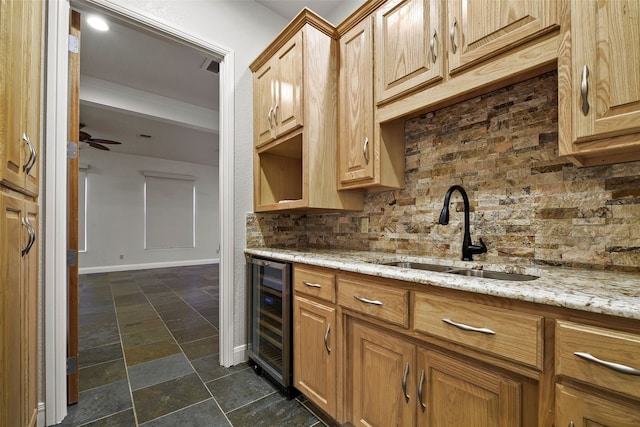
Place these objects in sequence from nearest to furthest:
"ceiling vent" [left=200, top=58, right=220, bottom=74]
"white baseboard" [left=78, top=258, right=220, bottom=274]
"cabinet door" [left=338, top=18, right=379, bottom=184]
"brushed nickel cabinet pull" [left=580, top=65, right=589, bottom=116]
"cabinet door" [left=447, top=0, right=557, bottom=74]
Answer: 1. "brushed nickel cabinet pull" [left=580, top=65, right=589, bottom=116]
2. "cabinet door" [left=447, top=0, right=557, bottom=74]
3. "cabinet door" [left=338, top=18, right=379, bottom=184]
4. "ceiling vent" [left=200, top=58, right=220, bottom=74]
5. "white baseboard" [left=78, top=258, right=220, bottom=274]

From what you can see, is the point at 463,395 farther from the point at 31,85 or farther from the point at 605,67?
the point at 31,85

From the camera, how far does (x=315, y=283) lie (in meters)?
1.53

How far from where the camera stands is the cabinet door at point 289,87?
6.08 ft

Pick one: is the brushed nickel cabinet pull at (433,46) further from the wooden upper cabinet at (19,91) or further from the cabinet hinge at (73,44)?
the cabinet hinge at (73,44)

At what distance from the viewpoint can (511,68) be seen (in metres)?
1.13

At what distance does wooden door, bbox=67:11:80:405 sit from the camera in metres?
1.69

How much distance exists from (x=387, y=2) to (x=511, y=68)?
831mm

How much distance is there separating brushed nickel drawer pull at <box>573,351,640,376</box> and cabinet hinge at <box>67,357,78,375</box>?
7.90 ft

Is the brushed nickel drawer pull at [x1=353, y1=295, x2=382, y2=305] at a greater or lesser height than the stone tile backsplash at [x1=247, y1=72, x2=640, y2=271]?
lesser

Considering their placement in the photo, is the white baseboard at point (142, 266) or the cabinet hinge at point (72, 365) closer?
the cabinet hinge at point (72, 365)

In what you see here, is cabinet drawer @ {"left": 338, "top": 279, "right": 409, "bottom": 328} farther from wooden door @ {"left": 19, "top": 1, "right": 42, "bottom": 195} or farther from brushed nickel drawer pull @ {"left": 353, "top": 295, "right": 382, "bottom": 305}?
wooden door @ {"left": 19, "top": 1, "right": 42, "bottom": 195}

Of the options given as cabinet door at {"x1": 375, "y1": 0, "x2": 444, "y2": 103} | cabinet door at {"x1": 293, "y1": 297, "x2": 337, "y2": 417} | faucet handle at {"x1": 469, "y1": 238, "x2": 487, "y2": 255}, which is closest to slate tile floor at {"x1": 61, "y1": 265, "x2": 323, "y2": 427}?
cabinet door at {"x1": 293, "y1": 297, "x2": 337, "y2": 417}

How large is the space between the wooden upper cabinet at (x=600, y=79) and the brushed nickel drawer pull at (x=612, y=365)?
66cm

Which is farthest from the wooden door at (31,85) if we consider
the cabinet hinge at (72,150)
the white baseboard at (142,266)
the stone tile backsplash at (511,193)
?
the white baseboard at (142,266)
